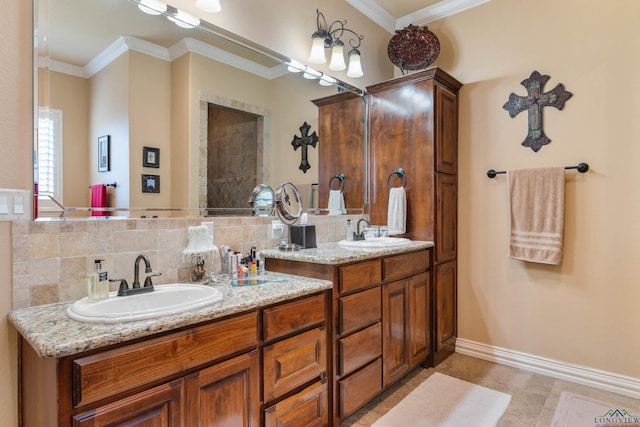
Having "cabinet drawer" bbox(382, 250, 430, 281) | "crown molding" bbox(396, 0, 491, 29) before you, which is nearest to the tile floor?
"cabinet drawer" bbox(382, 250, 430, 281)

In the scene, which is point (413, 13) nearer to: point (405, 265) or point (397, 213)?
point (397, 213)

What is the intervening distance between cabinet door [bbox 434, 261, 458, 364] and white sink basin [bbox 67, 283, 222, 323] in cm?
182

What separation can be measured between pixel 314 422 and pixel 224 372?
647 millimetres

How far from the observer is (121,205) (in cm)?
153

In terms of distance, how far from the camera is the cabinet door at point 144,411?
3.15 ft

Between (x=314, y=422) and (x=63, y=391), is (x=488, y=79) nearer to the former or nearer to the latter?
(x=314, y=422)

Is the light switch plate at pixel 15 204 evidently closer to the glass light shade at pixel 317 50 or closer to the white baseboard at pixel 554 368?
the glass light shade at pixel 317 50

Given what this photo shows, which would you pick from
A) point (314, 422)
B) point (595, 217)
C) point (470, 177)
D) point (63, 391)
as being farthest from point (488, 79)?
point (63, 391)

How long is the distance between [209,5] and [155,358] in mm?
1679

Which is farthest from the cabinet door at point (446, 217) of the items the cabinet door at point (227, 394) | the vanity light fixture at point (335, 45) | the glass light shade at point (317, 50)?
the cabinet door at point (227, 394)

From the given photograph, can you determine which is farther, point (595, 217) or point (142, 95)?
point (595, 217)

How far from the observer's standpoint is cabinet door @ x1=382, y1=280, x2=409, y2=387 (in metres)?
2.10

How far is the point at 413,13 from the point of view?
10.1ft

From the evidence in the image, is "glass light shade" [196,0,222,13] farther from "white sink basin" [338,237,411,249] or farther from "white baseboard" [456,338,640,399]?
"white baseboard" [456,338,640,399]
